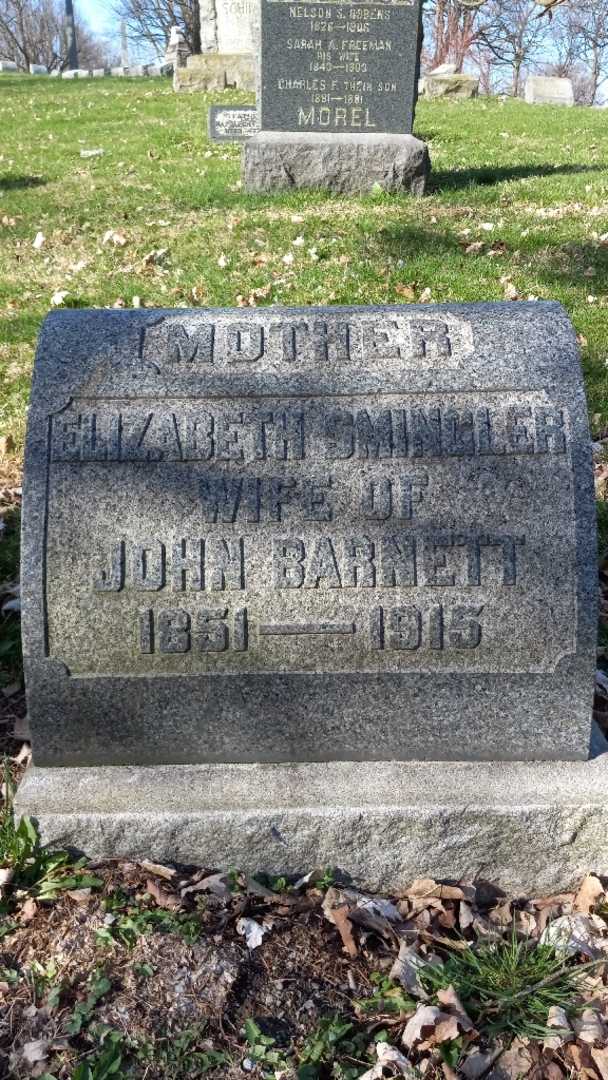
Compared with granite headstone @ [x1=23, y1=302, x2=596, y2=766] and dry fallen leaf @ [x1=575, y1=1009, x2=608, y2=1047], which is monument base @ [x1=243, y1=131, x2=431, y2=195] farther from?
dry fallen leaf @ [x1=575, y1=1009, x2=608, y2=1047]

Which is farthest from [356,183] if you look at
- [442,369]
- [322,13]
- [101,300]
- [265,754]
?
[265,754]

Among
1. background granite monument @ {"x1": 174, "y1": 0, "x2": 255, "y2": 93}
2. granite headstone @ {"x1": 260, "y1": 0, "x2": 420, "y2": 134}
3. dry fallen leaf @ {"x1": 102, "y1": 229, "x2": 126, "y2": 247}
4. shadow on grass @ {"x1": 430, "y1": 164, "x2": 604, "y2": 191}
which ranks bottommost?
dry fallen leaf @ {"x1": 102, "y1": 229, "x2": 126, "y2": 247}

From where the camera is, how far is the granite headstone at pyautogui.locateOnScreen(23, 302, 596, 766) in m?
2.58

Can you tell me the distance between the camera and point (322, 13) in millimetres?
8672

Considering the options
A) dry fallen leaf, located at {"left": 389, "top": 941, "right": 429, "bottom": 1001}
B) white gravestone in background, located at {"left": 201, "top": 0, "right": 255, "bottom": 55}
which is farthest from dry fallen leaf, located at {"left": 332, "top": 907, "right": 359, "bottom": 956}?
white gravestone in background, located at {"left": 201, "top": 0, "right": 255, "bottom": 55}

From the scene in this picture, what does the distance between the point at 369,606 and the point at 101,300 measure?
451cm

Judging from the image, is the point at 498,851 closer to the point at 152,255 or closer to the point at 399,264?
the point at 399,264

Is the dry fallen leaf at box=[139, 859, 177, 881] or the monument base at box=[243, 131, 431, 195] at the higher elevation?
the monument base at box=[243, 131, 431, 195]

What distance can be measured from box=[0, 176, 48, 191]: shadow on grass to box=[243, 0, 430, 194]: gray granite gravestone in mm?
2551

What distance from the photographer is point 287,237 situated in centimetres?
743

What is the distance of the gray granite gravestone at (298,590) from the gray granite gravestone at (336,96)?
21.4 ft

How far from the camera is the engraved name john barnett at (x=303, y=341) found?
9.00ft

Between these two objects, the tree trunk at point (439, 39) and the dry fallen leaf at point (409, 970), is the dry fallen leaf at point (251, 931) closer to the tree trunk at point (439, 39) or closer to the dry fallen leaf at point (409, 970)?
the dry fallen leaf at point (409, 970)

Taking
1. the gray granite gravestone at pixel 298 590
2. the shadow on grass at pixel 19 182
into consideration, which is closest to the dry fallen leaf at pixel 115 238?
the shadow on grass at pixel 19 182
